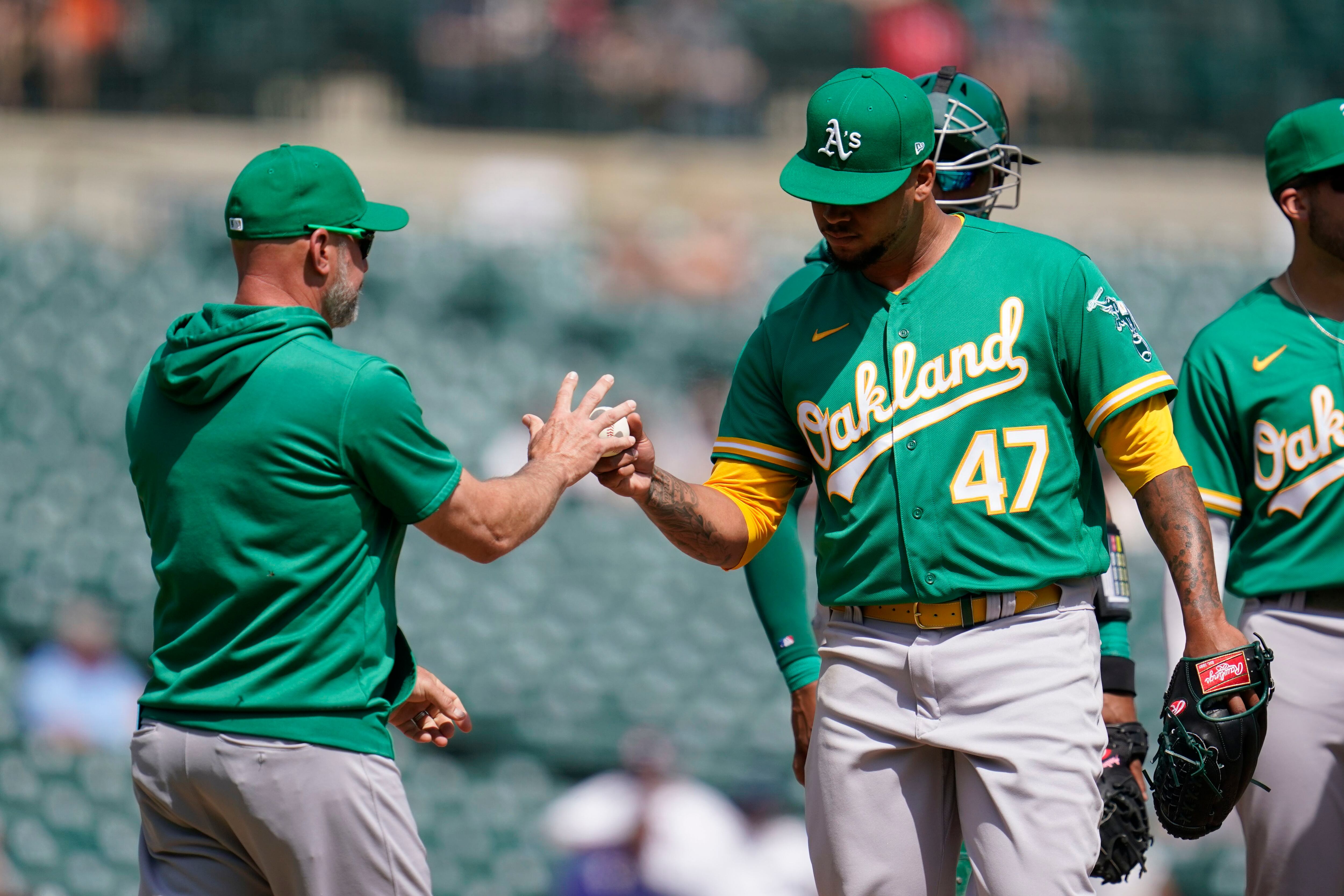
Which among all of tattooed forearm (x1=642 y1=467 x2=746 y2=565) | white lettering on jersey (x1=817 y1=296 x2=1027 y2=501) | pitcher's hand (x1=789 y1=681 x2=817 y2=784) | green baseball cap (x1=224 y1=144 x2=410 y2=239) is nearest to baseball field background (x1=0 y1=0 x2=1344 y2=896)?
pitcher's hand (x1=789 y1=681 x2=817 y2=784)

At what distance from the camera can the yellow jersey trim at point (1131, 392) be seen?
2.58 m

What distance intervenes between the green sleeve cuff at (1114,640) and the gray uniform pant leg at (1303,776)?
33 cm

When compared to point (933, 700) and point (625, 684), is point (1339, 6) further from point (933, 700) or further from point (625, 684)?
point (933, 700)

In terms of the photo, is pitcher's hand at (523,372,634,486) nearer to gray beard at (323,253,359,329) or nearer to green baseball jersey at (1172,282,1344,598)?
gray beard at (323,253,359,329)

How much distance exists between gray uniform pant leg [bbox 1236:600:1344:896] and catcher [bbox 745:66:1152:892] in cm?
25

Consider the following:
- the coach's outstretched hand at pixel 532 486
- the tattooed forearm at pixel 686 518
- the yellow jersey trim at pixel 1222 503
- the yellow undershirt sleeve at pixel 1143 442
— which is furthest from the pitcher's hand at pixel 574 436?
the yellow jersey trim at pixel 1222 503

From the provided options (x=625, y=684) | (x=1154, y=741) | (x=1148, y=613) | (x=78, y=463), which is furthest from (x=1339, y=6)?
(x=78, y=463)

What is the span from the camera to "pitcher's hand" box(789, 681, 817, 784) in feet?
10.9

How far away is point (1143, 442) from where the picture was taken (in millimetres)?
2611

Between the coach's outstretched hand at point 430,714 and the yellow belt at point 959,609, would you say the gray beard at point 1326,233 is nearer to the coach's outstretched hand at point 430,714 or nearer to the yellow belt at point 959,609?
the yellow belt at point 959,609

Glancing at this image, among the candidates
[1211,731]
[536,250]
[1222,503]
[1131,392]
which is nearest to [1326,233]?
[1222,503]

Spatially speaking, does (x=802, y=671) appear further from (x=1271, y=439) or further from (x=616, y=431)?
(x=1271, y=439)

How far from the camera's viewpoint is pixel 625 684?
8.40 m

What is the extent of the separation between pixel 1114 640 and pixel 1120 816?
38 cm
